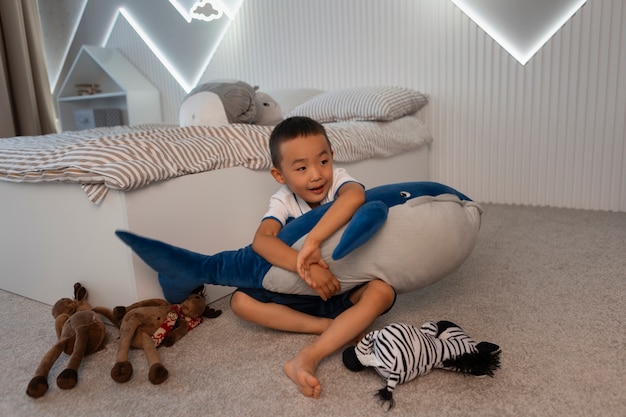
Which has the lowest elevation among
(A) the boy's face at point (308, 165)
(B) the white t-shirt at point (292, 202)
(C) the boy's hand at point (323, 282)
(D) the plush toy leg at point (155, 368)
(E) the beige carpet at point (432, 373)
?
(E) the beige carpet at point (432, 373)

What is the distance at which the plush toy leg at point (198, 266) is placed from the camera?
44.4 inches

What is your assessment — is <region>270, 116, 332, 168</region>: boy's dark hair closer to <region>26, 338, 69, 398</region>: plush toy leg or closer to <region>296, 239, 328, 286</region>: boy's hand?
<region>296, 239, 328, 286</region>: boy's hand

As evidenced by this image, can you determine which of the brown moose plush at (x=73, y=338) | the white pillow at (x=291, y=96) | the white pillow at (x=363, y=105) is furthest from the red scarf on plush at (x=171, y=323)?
the white pillow at (x=291, y=96)

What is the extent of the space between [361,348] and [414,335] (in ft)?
0.34

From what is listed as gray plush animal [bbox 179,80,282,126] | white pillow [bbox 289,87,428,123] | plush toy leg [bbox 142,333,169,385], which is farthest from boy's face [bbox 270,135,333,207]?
white pillow [bbox 289,87,428,123]

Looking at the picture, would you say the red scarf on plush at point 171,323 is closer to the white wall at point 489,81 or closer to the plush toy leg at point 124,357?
the plush toy leg at point 124,357

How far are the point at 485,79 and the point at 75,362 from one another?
2123 millimetres

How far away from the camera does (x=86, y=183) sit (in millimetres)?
1234

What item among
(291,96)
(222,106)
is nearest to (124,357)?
(222,106)

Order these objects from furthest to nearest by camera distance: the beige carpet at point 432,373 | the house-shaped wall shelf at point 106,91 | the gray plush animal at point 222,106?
the house-shaped wall shelf at point 106,91
the gray plush animal at point 222,106
the beige carpet at point 432,373

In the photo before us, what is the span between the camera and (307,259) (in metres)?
1.04

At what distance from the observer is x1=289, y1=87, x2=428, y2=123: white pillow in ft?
7.47

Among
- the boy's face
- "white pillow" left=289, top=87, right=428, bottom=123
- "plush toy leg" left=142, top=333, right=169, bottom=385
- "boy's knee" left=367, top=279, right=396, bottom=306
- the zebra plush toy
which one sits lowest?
"plush toy leg" left=142, top=333, right=169, bottom=385

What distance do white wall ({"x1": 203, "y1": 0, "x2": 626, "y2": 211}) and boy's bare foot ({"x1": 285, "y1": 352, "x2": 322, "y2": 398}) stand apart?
6.03ft
